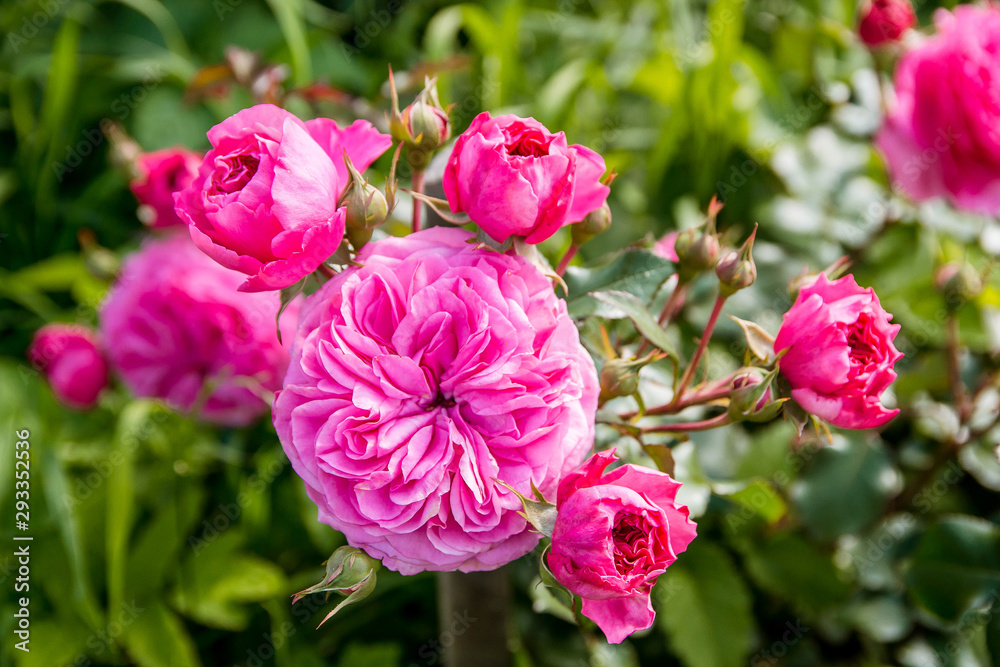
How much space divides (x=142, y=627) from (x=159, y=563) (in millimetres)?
63

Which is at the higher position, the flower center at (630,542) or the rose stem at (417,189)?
the rose stem at (417,189)

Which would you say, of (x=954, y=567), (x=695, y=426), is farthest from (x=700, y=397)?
(x=954, y=567)

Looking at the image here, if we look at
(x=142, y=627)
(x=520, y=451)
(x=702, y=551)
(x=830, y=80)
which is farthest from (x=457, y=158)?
(x=830, y=80)

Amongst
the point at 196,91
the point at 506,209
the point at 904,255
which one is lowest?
the point at 904,255

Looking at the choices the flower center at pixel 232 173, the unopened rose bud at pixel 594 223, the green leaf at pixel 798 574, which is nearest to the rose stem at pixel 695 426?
the unopened rose bud at pixel 594 223

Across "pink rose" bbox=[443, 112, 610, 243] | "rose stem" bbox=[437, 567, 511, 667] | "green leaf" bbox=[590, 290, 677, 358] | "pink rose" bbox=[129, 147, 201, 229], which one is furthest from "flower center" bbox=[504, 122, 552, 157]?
"pink rose" bbox=[129, 147, 201, 229]

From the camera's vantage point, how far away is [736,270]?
1.40 ft

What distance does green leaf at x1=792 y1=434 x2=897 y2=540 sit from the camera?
28.6 inches

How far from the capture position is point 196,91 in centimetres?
80

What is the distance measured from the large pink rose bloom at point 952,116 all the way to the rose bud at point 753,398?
0.56 meters

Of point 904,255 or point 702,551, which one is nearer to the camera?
point 702,551

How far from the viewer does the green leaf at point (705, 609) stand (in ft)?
2.33

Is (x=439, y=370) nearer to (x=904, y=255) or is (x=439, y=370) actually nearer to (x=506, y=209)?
(x=506, y=209)

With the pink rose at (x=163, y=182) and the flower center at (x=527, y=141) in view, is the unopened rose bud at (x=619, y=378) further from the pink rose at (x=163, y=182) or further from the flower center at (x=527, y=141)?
the pink rose at (x=163, y=182)
